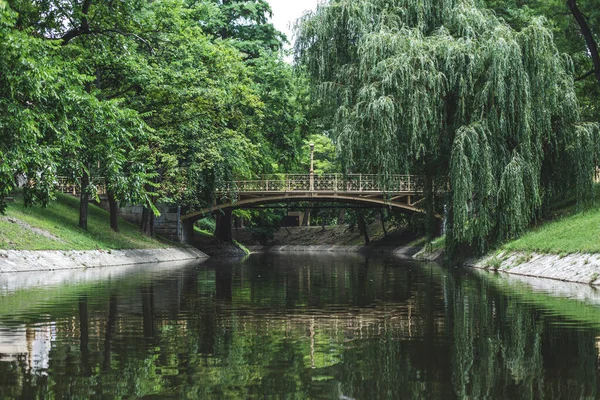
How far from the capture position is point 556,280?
20344 millimetres

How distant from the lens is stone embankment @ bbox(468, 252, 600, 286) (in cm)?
1938

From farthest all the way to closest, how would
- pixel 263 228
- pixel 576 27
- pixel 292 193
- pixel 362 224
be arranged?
pixel 263 228
pixel 362 224
pixel 292 193
pixel 576 27

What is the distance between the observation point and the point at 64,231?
3259cm

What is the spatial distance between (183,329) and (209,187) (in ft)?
109

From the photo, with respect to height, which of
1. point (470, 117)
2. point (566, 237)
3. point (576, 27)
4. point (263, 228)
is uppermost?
point (576, 27)

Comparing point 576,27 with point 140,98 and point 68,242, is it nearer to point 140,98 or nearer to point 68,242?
point 140,98

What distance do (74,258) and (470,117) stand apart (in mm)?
16163

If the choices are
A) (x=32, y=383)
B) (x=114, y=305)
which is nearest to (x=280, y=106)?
(x=114, y=305)

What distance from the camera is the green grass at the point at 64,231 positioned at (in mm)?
27344

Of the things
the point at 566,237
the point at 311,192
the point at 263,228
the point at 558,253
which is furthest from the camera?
the point at 263,228

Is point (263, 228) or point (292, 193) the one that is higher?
point (292, 193)

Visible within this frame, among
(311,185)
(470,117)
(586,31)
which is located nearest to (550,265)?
(470,117)

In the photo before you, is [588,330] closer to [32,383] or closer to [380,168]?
[32,383]

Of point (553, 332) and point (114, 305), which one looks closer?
point (553, 332)
